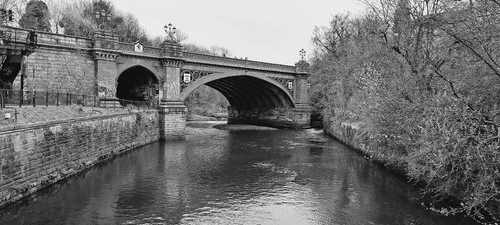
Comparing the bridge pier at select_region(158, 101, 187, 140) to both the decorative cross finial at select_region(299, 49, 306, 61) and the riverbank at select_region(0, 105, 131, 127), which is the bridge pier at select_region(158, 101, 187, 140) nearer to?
the riverbank at select_region(0, 105, 131, 127)

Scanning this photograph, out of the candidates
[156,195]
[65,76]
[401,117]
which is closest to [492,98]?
[401,117]

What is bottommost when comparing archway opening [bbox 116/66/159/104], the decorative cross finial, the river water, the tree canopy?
the river water

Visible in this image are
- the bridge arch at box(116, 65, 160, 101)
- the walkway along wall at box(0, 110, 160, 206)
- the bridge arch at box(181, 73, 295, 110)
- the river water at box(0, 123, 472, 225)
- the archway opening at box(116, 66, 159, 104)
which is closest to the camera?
the river water at box(0, 123, 472, 225)

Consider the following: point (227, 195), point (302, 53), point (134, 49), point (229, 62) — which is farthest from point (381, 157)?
point (302, 53)

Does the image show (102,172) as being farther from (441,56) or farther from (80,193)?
(441,56)

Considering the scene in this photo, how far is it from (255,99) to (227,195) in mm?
36245

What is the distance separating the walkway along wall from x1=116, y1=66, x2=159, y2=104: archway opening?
6740 millimetres

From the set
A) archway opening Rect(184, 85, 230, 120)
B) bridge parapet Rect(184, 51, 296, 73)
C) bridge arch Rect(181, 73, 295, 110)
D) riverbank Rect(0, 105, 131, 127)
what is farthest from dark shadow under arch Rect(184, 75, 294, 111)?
riverbank Rect(0, 105, 131, 127)

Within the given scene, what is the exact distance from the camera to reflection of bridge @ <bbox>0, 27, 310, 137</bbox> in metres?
21.6

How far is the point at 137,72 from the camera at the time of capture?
29.3 m

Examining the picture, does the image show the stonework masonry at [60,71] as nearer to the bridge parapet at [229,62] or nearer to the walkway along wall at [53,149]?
the walkway along wall at [53,149]

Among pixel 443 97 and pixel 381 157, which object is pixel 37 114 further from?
pixel 381 157

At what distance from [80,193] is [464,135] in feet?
39.1

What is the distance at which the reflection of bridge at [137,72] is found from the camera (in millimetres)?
21578
